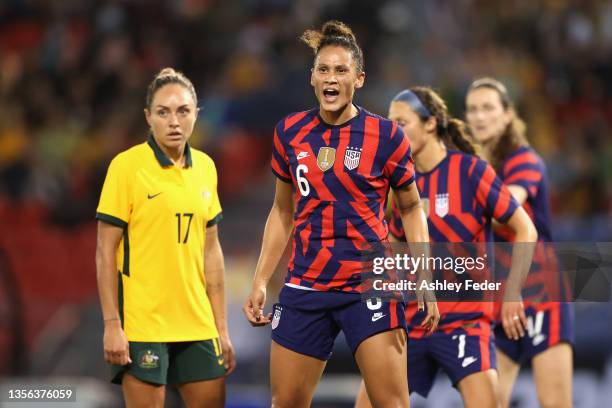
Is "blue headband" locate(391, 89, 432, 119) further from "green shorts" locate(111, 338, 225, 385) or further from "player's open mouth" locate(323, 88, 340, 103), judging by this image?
"green shorts" locate(111, 338, 225, 385)

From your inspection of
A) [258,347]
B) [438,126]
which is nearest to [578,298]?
[438,126]

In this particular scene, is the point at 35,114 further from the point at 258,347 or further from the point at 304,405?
the point at 304,405

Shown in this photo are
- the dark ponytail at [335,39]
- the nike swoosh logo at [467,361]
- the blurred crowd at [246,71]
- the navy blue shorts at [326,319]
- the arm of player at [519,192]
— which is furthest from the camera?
the blurred crowd at [246,71]

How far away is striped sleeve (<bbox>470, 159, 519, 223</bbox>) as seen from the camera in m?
5.24

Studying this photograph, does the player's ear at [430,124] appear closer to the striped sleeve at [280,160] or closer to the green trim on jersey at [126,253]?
the striped sleeve at [280,160]

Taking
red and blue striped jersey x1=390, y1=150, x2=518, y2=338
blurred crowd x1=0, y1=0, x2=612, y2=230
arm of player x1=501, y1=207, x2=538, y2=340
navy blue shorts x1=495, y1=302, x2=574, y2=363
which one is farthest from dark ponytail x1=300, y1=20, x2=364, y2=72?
blurred crowd x1=0, y1=0, x2=612, y2=230

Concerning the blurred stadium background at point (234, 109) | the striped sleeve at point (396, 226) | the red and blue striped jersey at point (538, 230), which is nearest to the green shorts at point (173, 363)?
the striped sleeve at point (396, 226)

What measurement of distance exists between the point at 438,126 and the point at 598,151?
4.45 m

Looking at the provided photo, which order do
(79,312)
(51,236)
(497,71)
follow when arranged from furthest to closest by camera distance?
(497,71) < (51,236) < (79,312)

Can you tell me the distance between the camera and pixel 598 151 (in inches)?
371

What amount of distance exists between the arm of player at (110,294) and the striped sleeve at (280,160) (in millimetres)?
763

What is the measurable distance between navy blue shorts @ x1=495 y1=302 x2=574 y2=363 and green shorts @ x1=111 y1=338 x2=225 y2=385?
1.96 meters

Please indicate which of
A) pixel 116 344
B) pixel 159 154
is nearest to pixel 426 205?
pixel 159 154

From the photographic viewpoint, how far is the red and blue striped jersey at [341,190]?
437 centimetres
